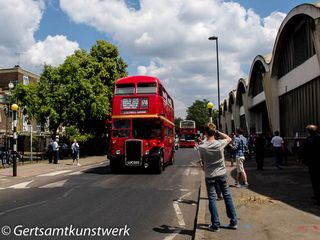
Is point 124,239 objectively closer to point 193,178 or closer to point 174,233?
point 174,233

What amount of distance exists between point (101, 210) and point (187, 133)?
5076cm

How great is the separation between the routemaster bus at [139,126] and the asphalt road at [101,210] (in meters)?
3.96

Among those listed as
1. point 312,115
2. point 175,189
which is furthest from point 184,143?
point 175,189

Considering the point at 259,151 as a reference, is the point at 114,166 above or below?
below

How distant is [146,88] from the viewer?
67.6 feet

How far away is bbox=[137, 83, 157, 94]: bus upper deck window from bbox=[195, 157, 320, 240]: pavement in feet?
25.7

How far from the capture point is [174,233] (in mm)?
7879

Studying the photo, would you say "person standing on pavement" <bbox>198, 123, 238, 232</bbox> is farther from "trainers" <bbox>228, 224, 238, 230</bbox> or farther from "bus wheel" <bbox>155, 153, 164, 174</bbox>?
"bus wheel" <bbox>155, 153, 164, 174</bbox>

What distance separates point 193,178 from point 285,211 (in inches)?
369

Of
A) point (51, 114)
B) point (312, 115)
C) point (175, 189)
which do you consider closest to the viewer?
point (175, 189)

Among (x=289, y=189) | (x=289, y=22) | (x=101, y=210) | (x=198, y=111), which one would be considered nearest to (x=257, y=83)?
(x=289, y=22)

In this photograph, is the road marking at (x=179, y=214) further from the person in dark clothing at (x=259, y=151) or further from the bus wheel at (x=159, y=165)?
the person in dark clothing at (x=259, y=151)

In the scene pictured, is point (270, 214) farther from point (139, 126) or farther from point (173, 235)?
point (139, 126)

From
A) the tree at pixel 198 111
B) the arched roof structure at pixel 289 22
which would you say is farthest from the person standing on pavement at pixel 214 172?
the tree at pixel 198 111
